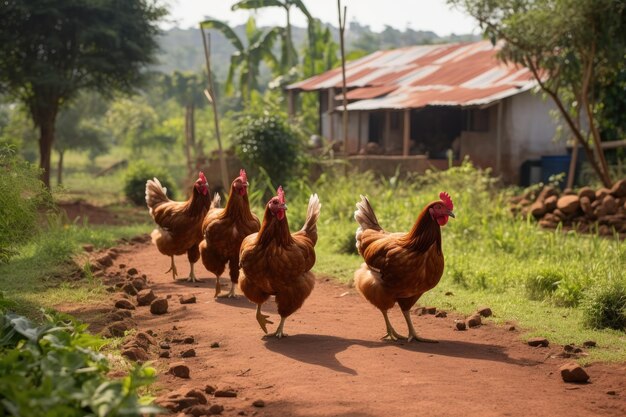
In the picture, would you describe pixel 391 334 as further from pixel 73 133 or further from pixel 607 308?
pixel 73 133

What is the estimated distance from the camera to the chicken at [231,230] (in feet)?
29.3

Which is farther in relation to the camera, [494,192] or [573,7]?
[494,192]

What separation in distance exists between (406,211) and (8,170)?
7.38 metres

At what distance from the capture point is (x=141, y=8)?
23.1 m

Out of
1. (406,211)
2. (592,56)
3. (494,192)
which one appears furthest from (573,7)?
(406,211)

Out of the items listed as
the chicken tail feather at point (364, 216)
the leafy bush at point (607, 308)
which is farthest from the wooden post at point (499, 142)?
the chicken tail feather at point (364, 216)

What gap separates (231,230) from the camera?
8.98 metres

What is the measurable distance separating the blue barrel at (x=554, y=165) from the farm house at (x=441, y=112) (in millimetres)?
31

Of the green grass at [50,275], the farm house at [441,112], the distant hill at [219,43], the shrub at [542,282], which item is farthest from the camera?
the distant hill at [219,43]

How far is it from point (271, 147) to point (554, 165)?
7796 mm

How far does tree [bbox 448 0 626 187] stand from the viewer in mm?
14812

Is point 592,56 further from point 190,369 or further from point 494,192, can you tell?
point 190,369

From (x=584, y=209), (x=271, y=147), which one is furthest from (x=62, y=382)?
(x=271, y=147)

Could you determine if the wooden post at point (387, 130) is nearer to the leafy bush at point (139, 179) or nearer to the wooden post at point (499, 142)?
the wooden post at point (499, 142)
